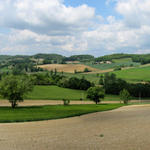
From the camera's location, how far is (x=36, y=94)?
78.4 meters

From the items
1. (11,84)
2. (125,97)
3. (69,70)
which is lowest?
(125,97)

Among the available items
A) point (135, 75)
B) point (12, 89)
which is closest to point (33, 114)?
point (12, 89)

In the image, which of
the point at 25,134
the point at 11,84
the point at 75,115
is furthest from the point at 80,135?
the point at 11,84

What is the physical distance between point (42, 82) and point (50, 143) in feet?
298

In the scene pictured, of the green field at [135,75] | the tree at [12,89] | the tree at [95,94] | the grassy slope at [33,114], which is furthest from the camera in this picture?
the green field at [135,75]

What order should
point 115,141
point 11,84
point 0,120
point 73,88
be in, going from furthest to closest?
point 73,88
point 11,84
point 0,120
point 115,141

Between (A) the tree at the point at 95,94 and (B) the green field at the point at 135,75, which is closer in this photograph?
(A) the tree at the point at 95,94

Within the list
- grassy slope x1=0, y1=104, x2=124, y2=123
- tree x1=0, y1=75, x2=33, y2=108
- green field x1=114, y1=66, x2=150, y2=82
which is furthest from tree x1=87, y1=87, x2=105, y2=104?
green field x1=114, y1=66, x2=150, y2=82

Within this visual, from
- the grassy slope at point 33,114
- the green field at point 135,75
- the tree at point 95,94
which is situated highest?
the green field at point 135,75

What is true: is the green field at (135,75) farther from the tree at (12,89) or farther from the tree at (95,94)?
the tree at (12,89)

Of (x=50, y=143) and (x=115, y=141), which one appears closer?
(x=50, y=143)

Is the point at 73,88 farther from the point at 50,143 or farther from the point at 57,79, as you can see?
the point at 50,143

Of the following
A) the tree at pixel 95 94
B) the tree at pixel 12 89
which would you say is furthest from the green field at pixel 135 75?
the tree at pixel 12 89

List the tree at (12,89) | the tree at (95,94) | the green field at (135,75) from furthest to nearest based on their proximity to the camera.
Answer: the green field at (135,75)
the tree at (95,94)
the tree at (12,89)
